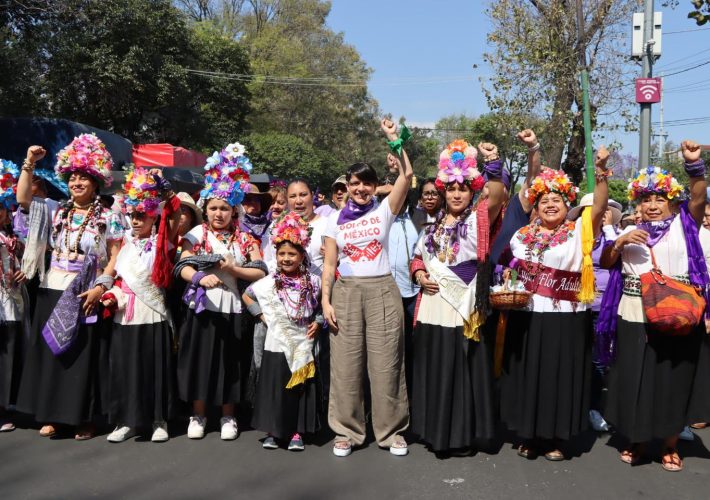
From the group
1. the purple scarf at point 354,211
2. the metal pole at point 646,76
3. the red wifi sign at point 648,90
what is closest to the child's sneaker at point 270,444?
the purple scarf at point 354,211

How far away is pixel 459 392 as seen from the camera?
179 inches

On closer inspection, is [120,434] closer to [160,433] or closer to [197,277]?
[160,433]

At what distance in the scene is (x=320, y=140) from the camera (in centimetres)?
4388

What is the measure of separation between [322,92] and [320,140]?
3.21 m

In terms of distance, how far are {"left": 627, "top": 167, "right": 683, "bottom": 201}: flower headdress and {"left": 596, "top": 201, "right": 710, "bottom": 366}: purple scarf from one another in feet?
0.40

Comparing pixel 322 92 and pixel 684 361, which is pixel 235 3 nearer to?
pixel 322 92

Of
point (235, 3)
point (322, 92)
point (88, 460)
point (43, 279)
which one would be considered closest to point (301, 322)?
point (88, 460)

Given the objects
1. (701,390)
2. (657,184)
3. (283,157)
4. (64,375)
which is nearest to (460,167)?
(657,184)

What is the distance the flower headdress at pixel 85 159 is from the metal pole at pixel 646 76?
9.00m

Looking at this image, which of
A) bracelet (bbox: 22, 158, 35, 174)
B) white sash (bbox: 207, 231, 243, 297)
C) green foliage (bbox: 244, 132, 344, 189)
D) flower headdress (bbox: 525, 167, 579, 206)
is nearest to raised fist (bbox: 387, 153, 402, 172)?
flower headdress (bbox: 525, 167, 579, 206)

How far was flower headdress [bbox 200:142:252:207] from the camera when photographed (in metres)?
4.94

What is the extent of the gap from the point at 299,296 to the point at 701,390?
9.31 feet

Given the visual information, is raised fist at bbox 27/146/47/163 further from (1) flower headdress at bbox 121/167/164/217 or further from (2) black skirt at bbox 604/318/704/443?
(2) black skirt at bbox 604/318/704/443

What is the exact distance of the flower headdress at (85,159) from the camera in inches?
191
